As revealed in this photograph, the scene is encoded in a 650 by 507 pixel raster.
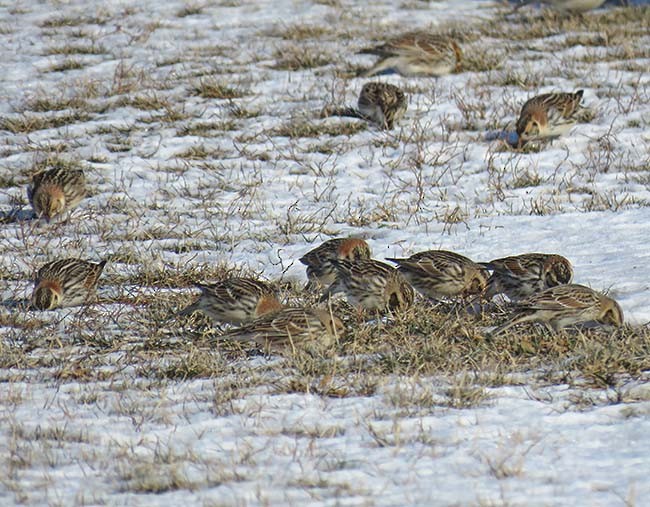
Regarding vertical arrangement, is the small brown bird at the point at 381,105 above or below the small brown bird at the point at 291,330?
below

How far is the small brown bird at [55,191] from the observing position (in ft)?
32.4

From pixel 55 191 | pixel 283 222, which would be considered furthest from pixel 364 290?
pixel 55 191

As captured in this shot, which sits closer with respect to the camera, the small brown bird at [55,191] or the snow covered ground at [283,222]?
the snow covered ground at [283,222]

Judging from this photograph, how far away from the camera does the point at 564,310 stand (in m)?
6.84

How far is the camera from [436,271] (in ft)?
25.6

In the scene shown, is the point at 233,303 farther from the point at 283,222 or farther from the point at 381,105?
the point at 381,105

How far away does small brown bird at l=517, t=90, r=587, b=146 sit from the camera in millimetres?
11469

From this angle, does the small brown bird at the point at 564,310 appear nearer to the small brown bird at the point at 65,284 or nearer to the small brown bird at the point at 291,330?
the small brown bird at the point at 291,330

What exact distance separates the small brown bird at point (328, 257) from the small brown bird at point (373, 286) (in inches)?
13.8

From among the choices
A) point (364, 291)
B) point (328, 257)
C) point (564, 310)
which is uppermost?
point (564, 310)

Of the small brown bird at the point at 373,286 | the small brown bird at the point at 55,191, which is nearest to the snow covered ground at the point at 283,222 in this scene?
the small brown bird at the point at 55,191

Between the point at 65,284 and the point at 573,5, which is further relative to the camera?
the point at 573,5

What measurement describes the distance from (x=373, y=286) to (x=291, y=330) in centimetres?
92

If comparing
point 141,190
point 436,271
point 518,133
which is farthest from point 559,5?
point 436,271
